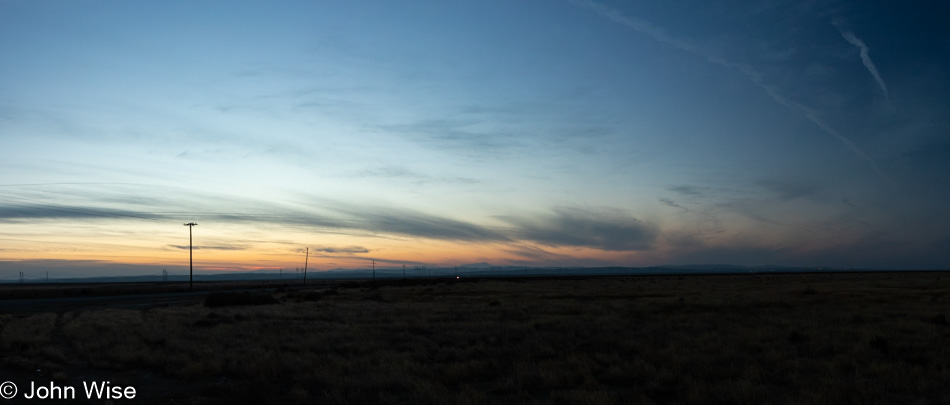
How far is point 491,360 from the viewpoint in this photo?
1426 cm

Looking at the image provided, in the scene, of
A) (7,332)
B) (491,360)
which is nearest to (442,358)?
(491,360)

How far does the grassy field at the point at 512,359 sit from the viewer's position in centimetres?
1080

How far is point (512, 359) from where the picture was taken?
14.6 metres

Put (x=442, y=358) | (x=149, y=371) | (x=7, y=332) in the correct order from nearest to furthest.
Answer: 1. (x=149, y=371)
2. (x=442, y=358)
3. (x=7, y=332)

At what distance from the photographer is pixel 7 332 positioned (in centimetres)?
2095

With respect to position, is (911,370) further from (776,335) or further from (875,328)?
(875,328)

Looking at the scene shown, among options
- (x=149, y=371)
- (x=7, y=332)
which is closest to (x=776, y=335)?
(x=149, y=371)

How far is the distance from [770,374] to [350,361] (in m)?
10.1

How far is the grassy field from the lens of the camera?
35.4 ft

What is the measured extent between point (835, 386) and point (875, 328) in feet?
33.9

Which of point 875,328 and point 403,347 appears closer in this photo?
point 403,347

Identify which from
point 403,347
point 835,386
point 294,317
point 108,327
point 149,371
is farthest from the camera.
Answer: point 294,317

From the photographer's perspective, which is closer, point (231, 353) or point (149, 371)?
point (149, 371)

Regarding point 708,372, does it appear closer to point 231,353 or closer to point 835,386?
point 835,386
